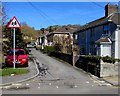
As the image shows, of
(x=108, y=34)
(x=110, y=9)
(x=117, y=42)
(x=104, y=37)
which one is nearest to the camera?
(x=117, y=42)

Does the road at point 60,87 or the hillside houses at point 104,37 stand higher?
the hillside houses at point 104,37

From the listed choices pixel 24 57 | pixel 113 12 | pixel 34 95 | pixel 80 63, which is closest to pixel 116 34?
pixel 113 12

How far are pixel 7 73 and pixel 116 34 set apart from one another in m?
22.1

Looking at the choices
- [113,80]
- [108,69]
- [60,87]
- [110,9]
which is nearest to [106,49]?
[110,9]

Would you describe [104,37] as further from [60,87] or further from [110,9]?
[60,87]

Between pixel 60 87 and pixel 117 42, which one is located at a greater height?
pixel 117 42


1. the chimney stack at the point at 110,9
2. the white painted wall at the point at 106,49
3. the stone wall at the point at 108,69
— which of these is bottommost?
the stone wall at the point at 108,69

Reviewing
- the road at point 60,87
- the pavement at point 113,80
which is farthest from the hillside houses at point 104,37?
the road at point 60,87

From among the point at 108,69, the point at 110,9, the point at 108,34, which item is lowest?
the point at 108,69

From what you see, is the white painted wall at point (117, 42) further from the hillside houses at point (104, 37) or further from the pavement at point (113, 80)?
the pavement at point (113, 80)

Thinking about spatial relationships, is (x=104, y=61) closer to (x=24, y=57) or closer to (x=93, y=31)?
(x=24, y=57)

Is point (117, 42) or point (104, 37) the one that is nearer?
point (117, 42)

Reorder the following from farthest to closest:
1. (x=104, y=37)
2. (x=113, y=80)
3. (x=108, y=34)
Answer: (x=104, y=37) < (x=108, y=34) < (x=113, y=80)

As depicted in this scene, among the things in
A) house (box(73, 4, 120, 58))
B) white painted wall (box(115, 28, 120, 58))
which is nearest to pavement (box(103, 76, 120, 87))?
white painted wall (box(115, 28, 120, 58))
